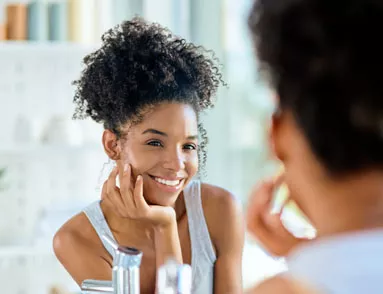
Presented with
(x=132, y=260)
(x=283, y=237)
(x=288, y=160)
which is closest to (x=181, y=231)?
Result: (x=132, y=260)

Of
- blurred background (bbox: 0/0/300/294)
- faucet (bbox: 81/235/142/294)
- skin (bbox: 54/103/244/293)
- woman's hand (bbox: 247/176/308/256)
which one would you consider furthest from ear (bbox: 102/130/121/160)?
blurred background (bbox: 0/0/300/294)

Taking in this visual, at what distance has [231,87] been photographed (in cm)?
303

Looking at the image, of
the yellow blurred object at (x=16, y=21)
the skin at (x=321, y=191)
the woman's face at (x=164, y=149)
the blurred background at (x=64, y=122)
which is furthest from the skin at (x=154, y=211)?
the yellow blurred object at (x=16, y=21)

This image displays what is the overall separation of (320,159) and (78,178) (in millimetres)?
2497

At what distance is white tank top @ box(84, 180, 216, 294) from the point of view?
1457 millimetres

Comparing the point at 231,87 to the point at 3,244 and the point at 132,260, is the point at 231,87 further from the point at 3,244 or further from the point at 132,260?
the point at 132,260

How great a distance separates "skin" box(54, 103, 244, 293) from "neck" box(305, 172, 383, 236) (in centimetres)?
76

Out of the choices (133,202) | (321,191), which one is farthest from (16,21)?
(321,191)

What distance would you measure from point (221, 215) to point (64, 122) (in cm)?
142

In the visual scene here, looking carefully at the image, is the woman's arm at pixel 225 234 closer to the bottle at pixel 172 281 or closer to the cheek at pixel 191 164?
the cheek at pixel 191 164

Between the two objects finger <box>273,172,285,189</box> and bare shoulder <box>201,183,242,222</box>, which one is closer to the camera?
finger <box>273,172,285,189</box>

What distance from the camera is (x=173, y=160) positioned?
4.38 feet

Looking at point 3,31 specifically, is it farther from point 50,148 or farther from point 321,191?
point 321,191

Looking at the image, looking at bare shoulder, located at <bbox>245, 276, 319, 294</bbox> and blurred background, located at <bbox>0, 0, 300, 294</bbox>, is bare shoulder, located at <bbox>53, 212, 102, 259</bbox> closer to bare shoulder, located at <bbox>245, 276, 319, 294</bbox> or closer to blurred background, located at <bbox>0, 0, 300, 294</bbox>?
bare shoulder, located at <bbox>245, 276, 319, 294</bbox>
